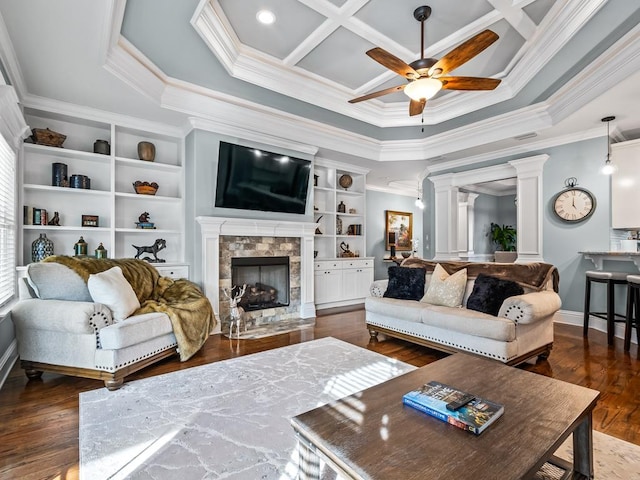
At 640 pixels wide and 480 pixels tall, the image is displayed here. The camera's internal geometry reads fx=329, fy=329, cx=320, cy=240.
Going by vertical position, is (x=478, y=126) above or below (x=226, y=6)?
below

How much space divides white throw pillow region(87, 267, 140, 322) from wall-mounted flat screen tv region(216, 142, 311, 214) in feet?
5.75

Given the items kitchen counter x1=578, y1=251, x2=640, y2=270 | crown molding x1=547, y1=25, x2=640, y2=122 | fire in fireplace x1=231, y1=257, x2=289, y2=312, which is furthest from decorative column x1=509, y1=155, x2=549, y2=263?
fire in fireplace x1=231, y1=257, x2=289, y2=312

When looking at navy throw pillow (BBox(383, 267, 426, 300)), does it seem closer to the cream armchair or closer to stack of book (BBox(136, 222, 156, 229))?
the cream armchair

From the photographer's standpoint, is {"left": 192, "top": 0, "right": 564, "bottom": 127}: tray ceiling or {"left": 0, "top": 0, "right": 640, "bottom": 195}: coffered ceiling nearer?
{"left": 0, "top": 0, "right": 640, "bottom": 195}: coffered ceiling

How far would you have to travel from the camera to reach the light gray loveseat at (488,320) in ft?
9.22

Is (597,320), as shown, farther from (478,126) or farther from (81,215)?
(81,215)

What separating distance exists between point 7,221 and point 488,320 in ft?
14.9

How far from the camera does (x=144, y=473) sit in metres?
1.60

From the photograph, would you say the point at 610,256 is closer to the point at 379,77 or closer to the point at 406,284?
the point at 406,284

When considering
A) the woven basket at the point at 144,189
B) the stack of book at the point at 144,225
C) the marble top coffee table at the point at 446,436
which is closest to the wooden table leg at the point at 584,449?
the marble top coffee table at the point at 446,436

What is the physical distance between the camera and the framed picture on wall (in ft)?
27.7

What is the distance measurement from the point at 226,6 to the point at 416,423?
11.0ft

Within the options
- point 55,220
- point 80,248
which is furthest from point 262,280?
point 55,220

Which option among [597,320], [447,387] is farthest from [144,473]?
[597,320]
